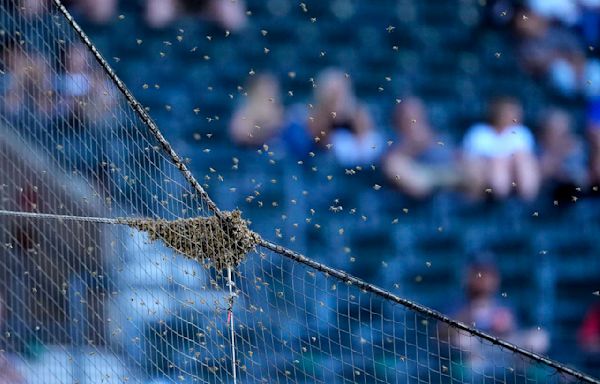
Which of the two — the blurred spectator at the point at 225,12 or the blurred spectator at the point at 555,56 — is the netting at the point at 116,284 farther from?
the blurred spectator at the point at 555,56

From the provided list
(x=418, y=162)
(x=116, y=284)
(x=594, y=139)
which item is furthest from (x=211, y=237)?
(x=594, y=139)

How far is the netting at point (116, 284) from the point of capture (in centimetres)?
390

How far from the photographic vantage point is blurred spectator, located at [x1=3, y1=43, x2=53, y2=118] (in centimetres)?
424

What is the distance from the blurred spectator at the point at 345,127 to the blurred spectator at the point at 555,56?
834 millimetres

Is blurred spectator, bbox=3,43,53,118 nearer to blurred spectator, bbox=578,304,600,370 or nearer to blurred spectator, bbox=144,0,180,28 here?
blurred spectator, bbox=144,0,180,28

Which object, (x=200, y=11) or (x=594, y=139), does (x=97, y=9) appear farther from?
(x=594, y=139)

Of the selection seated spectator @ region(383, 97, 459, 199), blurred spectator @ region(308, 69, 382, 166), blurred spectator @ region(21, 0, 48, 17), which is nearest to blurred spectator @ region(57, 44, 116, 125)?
blurred spectator @ region(21, 0, 48, 17)

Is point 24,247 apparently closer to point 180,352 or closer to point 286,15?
point 180,352

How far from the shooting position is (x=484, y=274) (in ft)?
15.5

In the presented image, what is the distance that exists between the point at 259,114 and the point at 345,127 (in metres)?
0.38

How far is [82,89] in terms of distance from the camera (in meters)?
4.15

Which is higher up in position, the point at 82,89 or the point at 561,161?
the point at 561,161

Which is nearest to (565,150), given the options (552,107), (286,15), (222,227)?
(552,107)

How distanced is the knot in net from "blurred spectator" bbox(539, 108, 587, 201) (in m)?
1.95
